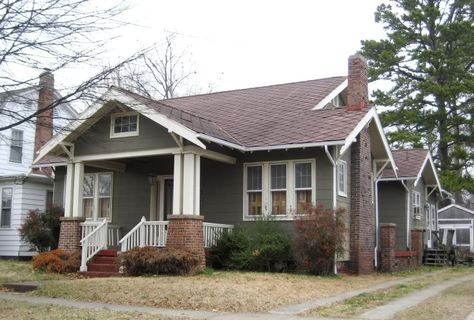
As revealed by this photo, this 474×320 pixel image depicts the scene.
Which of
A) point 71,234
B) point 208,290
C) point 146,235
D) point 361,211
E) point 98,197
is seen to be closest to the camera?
point 208,290

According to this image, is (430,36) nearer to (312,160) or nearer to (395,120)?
(395,120)

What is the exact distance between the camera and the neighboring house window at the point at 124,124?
1802cm

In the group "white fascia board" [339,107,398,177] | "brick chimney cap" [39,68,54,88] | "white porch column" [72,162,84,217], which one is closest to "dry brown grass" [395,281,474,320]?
"white fascia board" [339,107,398,177]

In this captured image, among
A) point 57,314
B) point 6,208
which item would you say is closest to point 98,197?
point 6,208

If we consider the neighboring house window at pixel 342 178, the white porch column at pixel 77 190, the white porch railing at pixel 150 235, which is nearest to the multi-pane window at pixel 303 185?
the neighboring house window at pixel 342 178

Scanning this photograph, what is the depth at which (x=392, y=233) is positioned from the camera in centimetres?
2067

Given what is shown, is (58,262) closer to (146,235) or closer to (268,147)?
(146,235)

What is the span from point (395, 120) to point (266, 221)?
20414 mm

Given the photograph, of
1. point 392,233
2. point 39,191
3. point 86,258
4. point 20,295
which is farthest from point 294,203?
point 39,191

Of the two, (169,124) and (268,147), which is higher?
(169,124)

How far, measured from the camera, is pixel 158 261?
15.1 meters

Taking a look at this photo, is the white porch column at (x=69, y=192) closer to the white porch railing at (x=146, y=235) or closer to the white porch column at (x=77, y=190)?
the white porch column at (x=77, y=190)

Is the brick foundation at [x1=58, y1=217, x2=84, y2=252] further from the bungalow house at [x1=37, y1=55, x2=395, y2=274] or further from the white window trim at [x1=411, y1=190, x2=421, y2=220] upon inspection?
the white window trim at [x1=411, y1=190, x2=421, y2=220]

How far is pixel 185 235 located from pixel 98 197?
6.45 meters
